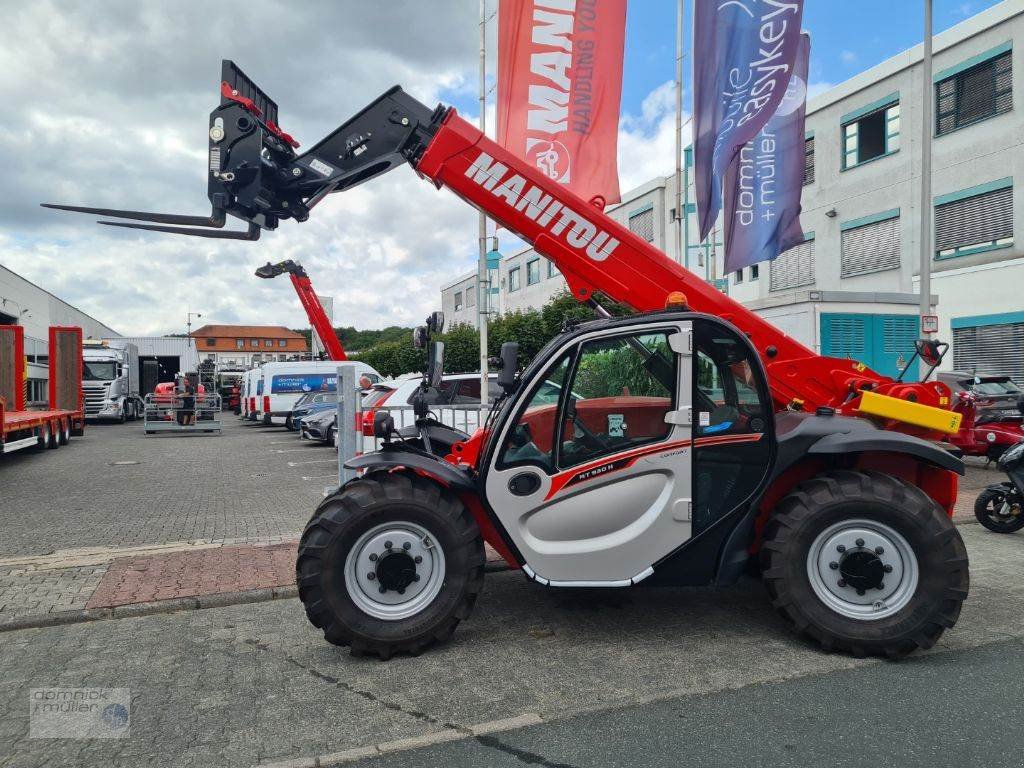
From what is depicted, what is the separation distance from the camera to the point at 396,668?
393cm

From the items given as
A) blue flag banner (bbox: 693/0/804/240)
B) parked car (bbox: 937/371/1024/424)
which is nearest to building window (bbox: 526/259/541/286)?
blue flag banner (bbox: 693/0/804/240)

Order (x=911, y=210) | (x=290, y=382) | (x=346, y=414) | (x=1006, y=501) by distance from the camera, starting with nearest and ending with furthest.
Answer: (x=346, y=414), (x=1006, y=501), (x=911, y=210), (x=290, y=382)

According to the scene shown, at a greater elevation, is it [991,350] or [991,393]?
[991,350]

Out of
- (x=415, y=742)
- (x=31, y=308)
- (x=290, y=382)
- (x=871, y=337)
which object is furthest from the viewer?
(x=31, y=308)

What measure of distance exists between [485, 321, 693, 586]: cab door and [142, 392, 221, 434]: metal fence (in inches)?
838

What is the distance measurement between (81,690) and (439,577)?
1.95 m

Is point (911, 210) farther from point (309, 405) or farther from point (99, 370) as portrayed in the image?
point (99, 370)

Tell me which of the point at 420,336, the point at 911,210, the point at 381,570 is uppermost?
the point at 911,210

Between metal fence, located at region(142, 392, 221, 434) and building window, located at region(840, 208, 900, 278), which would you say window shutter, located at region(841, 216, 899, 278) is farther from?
metal fence, located at region(142, 392, 221, 434)

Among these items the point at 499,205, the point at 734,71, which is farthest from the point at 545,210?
the point at 734,71

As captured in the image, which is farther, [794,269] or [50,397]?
[794,269]

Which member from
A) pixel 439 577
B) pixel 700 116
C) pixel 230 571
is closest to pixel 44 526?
pixel 230 571

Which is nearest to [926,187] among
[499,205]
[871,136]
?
[499,205]

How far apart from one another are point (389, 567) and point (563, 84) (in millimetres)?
7866
